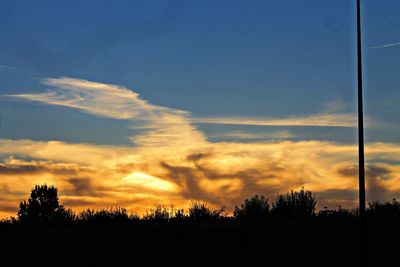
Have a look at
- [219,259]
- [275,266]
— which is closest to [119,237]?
[219,259]

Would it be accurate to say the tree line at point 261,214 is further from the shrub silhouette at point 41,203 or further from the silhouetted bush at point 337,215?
the shrub silhouette at point 41,203

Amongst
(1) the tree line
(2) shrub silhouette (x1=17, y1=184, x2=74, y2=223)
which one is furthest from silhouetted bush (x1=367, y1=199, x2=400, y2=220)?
(2) shrub silhouette (x1=17, y1=184, x2=74, y2=223)

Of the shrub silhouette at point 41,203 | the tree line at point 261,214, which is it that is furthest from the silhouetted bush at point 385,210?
the shrub silhouette at point 41,203

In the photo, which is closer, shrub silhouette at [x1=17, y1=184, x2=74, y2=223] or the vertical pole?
the vertical pole

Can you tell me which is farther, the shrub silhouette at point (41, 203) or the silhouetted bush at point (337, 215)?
the shrub silhouette at point (41, 203)

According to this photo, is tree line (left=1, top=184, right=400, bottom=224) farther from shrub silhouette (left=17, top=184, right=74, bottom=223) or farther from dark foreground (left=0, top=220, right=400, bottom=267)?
shrub silhouette (left=17, top=184, right=74, bottom=223)

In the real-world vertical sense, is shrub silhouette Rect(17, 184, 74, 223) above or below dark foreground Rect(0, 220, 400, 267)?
above

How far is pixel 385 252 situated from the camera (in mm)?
27922

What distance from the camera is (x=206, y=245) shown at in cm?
3094

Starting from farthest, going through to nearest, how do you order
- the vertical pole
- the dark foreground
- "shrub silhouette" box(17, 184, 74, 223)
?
Result: "shrub silhouette" box(17, 184, 74, 223) → the dark foreground → the vertical pole

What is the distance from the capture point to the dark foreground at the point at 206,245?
28469 mm

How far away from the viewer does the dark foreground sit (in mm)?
28469

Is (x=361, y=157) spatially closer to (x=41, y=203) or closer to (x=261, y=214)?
(x=261, y=214)

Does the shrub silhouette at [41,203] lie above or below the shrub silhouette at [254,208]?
above
